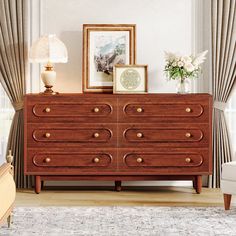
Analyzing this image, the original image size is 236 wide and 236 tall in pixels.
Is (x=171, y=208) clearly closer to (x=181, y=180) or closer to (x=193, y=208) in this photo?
(x=193, y=208)

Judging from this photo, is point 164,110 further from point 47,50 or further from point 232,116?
point 47,50

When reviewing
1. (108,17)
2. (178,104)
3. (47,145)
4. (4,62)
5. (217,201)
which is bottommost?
(217,201)

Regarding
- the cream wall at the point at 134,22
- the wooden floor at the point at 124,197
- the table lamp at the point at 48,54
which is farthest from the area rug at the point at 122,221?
the cream wall at the point at 134,22

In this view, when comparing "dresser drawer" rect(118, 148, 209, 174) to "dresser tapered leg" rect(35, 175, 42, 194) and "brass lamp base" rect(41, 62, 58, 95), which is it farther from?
"brass lamp base" rect(41, 62, 58, 95)

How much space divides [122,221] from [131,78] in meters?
1.71

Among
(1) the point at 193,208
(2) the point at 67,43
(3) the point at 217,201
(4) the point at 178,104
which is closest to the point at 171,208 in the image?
(1) the point at 193,208

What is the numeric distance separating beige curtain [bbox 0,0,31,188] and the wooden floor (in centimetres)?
39

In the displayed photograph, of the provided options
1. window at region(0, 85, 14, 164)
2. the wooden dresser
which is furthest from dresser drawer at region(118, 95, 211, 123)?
window at region(0, 85, 14, 164)

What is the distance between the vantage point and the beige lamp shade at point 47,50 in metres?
5.69

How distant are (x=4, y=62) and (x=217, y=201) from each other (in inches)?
92.1

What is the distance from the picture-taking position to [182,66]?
18.9 ft

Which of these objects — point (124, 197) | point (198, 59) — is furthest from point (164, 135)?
point (198, 59)

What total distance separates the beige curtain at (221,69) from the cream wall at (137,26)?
173mm

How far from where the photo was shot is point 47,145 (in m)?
5.64
